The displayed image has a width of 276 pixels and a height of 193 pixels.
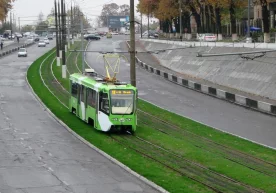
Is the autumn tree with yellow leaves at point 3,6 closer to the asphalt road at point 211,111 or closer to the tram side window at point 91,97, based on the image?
the asphalt road at point 211,111

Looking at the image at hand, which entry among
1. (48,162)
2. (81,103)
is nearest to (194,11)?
(81,103)

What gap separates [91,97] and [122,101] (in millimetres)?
2589

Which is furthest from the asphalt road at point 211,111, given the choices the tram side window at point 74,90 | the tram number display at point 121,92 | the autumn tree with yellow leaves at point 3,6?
the autumn tree with yellow leaves at point 3,6

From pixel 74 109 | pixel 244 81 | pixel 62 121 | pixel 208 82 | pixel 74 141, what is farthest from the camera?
pixel 208 82

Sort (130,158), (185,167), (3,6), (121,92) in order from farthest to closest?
(3,6)
(121,92)
(130,158)
(185,167)

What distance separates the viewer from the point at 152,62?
85.8 metres

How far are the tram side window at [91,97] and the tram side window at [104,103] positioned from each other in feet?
3.49

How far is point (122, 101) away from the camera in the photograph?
32.1 metres

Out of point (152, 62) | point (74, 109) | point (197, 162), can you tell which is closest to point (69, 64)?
point (152, 62)

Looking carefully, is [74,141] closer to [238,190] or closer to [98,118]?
[98,118]

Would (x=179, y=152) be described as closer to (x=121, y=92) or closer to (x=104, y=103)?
(x=121, y=92)

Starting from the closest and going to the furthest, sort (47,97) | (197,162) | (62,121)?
1. (197,162)
2. (62,121)
3. (47,97)

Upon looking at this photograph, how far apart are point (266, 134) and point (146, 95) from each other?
19872mm

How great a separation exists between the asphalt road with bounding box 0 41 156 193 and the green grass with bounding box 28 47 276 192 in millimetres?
784
